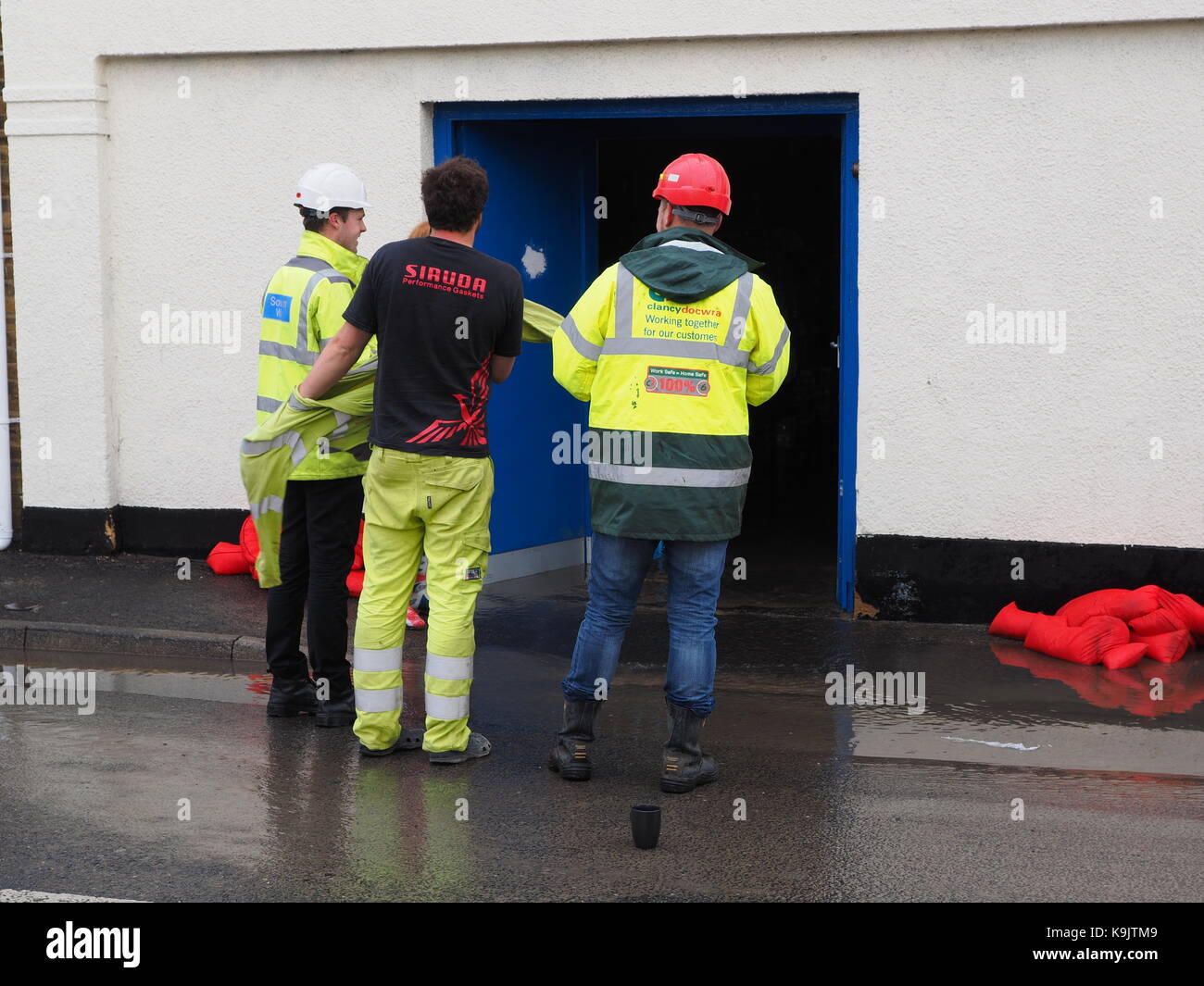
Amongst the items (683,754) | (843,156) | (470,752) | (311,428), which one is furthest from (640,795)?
(843,156)

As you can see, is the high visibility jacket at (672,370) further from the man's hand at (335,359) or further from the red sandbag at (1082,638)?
the red sandbag at (1082,638)

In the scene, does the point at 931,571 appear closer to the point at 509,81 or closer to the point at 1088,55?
the point at 1088,55

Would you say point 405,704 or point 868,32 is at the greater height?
point 868,32

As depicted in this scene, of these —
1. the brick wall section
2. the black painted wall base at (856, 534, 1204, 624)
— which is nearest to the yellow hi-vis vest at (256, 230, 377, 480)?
the black painted wall base at (856, 534, 1204, 624)

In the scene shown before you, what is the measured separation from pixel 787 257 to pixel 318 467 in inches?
303

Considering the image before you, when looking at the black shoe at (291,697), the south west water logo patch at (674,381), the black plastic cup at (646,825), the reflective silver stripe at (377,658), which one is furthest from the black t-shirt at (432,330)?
the black plastic cup at (646,825)

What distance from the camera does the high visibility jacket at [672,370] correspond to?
5.40 metres

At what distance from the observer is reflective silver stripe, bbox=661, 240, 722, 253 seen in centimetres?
546

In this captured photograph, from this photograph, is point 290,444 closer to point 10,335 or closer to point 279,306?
point 279,306

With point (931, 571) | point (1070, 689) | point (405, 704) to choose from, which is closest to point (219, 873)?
point (405, 704)

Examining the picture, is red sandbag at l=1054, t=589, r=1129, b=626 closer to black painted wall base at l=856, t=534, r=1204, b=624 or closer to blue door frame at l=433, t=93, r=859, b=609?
black painted wall base at l=856, t=534, r=1204, b=624

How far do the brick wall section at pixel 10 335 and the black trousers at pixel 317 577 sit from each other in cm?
405
